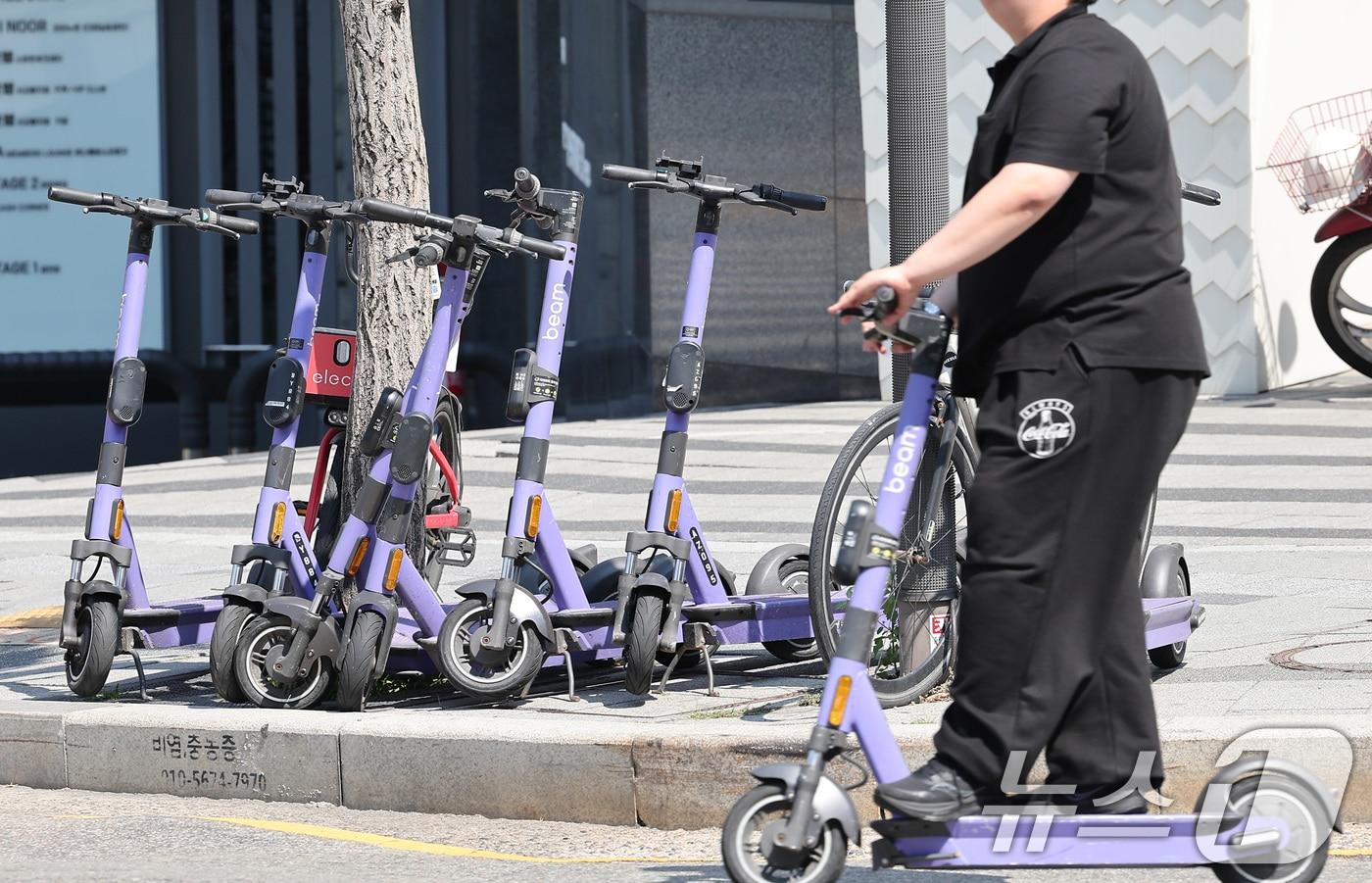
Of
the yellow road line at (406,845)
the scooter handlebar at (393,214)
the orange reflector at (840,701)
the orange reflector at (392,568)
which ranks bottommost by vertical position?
the yellow road line at (406,845)

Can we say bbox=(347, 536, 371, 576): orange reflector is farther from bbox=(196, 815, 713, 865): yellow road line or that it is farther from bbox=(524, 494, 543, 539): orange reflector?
bbox=(196, 815, 713, 865): yellow road line

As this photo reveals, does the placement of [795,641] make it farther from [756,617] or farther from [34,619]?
[34,619]

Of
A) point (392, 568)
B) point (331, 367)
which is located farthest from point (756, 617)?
point (331, 367)

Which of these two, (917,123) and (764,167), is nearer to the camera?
(917,123)

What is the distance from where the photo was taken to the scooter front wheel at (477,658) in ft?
16.6

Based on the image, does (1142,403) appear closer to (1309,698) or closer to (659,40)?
(1309,698)

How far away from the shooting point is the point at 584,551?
605cm

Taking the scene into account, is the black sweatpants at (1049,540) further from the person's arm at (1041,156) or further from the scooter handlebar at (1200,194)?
the scooter handlebar at (1200,194)

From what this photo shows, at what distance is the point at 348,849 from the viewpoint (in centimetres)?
439

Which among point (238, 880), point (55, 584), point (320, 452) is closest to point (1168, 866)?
point (238, 880)

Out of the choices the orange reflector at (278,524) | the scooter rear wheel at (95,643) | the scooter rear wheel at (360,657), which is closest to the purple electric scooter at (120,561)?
the scooter rear wheel at (95,643)

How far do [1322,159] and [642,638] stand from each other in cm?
843

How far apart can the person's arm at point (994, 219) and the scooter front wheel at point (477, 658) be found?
2.15m

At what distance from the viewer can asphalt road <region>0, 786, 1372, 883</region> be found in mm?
4031
